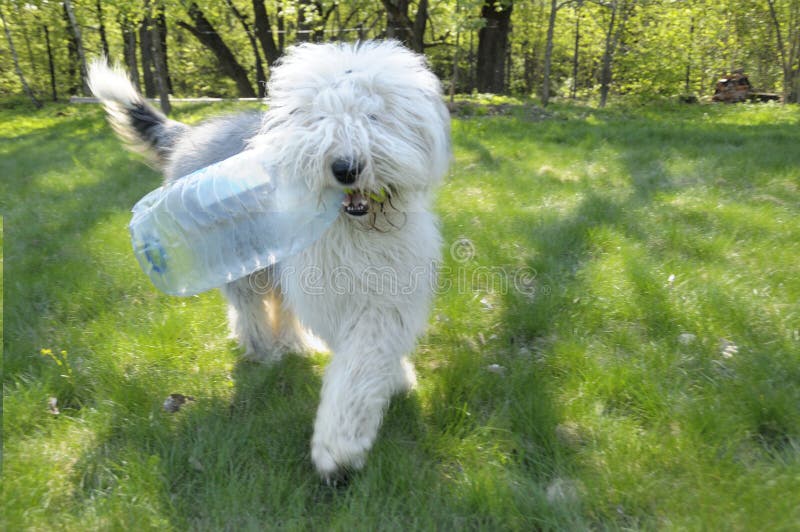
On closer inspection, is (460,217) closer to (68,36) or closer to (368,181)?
(368,181)

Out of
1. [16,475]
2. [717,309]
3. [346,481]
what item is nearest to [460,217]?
[717,309]

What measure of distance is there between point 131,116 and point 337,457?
280cm

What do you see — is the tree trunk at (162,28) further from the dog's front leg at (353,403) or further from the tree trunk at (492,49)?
the dog's front leg at (353,403)

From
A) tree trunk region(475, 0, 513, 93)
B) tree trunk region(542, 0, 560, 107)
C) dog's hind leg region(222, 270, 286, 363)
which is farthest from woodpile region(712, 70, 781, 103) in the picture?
dog's hind leg region(222, 270, 286, 363)

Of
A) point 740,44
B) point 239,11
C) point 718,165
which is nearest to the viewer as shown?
point 718,165

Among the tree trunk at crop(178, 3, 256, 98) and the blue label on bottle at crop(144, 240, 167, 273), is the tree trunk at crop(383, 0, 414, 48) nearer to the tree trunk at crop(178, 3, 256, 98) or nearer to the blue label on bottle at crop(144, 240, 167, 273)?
the tree trunk at crop(178, 3, 256, 98)

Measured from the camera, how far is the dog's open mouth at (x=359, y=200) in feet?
7.24

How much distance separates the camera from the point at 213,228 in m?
2.73

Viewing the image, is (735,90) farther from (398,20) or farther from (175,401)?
(175,401)

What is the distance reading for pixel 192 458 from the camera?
7.27 feet

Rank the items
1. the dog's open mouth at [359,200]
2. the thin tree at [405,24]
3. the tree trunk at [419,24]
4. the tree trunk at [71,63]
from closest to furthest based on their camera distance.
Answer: the dog's open mouth at [359,200]
the tree trunk at [419,24]
the thin tree at [405,24]
the tree trunk at [71,63]

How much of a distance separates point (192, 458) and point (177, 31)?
1093 inches

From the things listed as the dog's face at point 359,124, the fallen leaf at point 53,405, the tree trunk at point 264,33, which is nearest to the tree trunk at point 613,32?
the tree trunk at point 264,33

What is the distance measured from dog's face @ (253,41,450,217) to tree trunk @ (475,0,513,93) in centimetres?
1343
